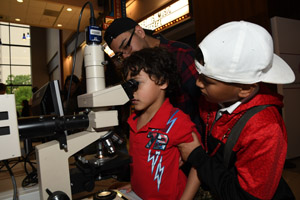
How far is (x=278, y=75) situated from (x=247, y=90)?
4.0 inches

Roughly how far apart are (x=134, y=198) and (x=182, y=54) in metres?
0.68

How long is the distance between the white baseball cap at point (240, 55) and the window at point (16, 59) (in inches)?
415

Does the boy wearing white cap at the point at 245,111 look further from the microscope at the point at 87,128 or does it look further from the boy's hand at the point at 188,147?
the microscope at the point at 87,128

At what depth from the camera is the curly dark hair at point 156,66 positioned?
0.89 meters

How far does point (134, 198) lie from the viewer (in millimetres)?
725

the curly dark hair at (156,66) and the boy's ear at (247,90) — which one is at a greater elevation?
the curly dark hair at (156,66)

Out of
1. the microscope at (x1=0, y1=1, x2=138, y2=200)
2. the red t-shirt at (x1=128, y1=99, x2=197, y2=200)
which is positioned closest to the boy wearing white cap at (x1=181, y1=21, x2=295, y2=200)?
the red t-shirt at (x1=128, y1=99, x2=197, y2=200)

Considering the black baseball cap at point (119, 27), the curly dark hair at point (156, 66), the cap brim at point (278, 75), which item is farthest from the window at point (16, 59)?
the cap brim at point (278, 75)

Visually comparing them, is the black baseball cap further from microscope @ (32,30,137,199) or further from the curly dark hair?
microscope @ (32,30,137,199)

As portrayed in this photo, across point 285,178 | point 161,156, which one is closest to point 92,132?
point 161,156

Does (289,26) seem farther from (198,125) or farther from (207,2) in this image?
(198,125)

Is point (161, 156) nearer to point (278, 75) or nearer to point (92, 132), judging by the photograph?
point (92, 132)

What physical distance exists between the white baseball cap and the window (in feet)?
34.6

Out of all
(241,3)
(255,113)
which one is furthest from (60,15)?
(255,113)
